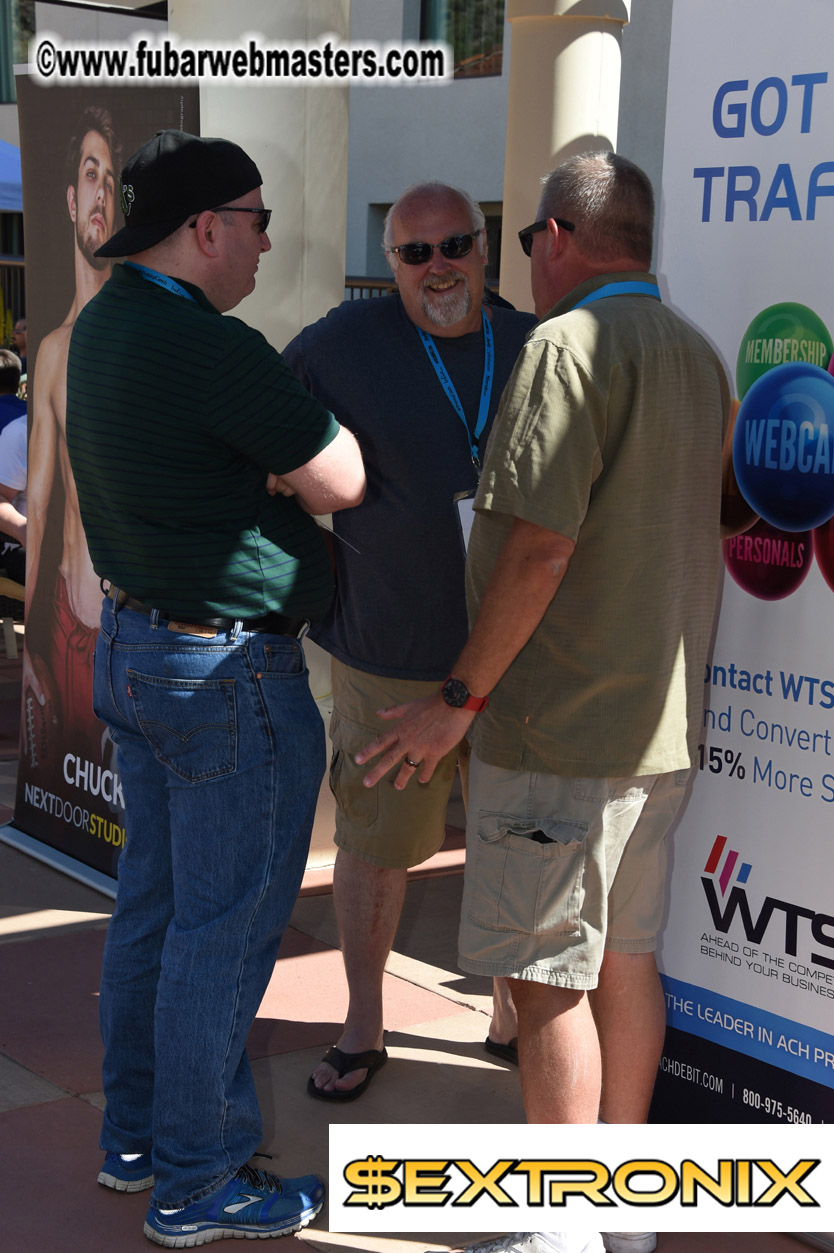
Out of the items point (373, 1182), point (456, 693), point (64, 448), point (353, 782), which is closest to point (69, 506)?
point (64, 448)

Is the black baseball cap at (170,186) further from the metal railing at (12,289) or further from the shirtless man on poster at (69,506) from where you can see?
the metal railing at (12,289)

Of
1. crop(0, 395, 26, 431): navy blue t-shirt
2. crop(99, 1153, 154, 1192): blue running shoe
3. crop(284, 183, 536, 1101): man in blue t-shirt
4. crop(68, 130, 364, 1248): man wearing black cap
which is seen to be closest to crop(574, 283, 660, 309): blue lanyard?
crop(68, 130, 364, 1248): man wearing black cap

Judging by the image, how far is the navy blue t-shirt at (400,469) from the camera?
3088 mm

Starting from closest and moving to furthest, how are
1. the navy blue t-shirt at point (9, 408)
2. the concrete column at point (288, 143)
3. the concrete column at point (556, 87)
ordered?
the concrete column at point (288, 143) < the concrete column at point (556, 87) < the navy blue t-shirt at point (9, 408)

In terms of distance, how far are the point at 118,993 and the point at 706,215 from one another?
2000mm

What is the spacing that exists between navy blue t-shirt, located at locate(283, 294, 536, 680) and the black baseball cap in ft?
2.38

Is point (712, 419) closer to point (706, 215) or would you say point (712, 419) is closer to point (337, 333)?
point (706, 215)

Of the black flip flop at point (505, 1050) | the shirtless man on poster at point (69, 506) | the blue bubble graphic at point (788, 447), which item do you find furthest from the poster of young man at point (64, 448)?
the blue bubble graphic at point (788, 447)

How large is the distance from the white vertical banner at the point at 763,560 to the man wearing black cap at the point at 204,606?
2.71ft

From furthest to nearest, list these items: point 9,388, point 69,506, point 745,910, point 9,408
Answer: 1. point 9,388
2. point 9,408
3. point 69,506
4. point 745,910

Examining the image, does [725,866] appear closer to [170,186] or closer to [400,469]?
[400,469]

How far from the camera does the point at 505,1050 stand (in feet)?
11.4

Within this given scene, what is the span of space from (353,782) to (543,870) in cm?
97

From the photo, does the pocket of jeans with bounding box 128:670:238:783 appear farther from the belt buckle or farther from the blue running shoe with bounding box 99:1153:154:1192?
the blue running shoe with bounding box 99:1153:154:1192
